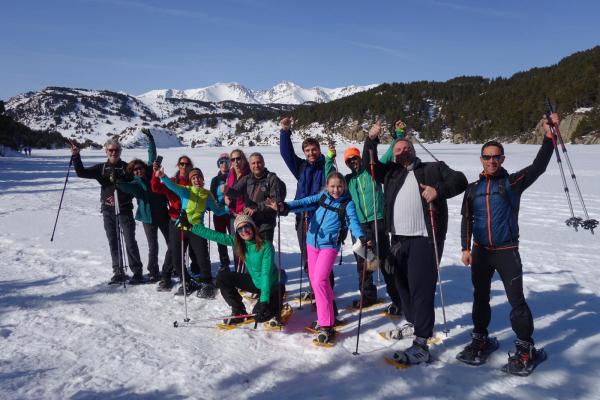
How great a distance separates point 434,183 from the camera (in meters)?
3.85

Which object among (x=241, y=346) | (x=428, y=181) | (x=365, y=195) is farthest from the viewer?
(x=365, y=195)

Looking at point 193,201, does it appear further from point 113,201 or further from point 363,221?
point 363,221

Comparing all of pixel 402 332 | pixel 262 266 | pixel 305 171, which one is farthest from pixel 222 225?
pixel 402 332

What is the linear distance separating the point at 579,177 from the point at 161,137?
477 ft

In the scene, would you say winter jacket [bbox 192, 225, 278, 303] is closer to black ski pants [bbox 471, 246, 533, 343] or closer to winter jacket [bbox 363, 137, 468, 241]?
winter jacket [bbox 363, 137, 468, 241]

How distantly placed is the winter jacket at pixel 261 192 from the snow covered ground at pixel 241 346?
52.8 inches

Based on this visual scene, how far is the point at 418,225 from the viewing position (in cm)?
395

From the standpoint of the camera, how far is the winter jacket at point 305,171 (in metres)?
5.16

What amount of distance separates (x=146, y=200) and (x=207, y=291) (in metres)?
1.72

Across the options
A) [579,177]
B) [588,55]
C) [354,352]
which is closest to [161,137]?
[588,55]

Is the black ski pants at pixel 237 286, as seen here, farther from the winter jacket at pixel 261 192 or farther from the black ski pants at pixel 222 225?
the black ski pants at pixel 222 225

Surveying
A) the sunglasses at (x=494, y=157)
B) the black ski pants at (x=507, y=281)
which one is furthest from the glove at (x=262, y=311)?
the sunglasses at (x=494, y=157)

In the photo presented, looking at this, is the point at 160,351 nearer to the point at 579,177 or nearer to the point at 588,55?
the point at 579,177

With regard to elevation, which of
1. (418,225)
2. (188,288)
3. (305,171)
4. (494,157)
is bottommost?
(188,288)
